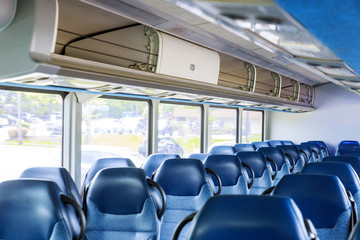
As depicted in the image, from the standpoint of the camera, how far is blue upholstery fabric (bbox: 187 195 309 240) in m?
1.72

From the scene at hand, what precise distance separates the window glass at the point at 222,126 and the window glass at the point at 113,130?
2.39 meters

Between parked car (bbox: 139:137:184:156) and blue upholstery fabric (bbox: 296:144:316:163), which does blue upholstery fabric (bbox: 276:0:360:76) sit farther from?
blue upholstery fabric (bbox: 296:144:316:163)

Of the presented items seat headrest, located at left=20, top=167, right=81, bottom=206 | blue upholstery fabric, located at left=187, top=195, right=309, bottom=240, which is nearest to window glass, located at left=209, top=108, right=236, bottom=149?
seat headrest, located at left=20, top=167, right=81, bottom=206

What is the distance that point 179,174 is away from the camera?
3.86m

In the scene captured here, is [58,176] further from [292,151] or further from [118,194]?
[292,151]

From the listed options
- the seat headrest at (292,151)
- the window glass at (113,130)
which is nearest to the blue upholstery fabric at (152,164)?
the window glass at (113,130)

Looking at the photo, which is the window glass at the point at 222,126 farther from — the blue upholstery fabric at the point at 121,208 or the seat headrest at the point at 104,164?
the blue upholstery fabric at the point at 121,208

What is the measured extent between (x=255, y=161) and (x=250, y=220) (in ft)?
12.6

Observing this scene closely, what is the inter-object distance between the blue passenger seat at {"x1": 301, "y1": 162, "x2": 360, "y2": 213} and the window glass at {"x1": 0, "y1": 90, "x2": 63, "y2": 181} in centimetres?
295

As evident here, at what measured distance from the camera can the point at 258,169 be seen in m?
5.51

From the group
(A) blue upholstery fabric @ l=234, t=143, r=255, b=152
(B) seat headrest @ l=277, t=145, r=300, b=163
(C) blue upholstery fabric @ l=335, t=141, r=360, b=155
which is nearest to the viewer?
(B) seat headrest @ l=277, t=145, r=300, b=163

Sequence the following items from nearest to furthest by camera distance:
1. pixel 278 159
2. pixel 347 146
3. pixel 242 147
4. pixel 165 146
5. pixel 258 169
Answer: pixel 258 169
pixel 278 159
pixel 165 146
pixel 242 147
pixel 347 146

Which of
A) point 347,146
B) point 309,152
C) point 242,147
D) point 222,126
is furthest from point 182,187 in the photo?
point 347,146

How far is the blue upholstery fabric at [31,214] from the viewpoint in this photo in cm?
238
